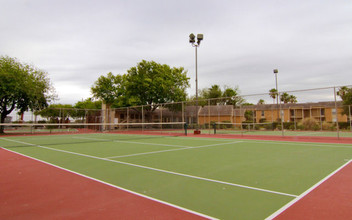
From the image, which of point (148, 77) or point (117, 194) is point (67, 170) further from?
point (148, 77)

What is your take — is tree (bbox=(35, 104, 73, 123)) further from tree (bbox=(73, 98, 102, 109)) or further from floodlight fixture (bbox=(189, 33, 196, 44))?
tree (bbox=(73, 98, 102, 109))

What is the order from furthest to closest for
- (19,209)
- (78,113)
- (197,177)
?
(78,113) < (197,177) < (19,209)

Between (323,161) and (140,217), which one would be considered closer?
(140,217)

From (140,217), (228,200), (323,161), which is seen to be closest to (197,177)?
(228,200)

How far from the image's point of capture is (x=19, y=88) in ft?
78.5

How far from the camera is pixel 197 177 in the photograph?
4.69m

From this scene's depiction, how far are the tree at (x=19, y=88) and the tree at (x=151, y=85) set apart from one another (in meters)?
12.5

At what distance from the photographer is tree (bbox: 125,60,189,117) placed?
3653 cm

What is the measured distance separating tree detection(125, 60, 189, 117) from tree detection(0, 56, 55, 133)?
12.5 metres

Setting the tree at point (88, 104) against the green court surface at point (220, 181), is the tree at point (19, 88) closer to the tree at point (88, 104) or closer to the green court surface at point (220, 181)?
the green court surface at point (220, 181)

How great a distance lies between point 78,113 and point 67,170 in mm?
27997

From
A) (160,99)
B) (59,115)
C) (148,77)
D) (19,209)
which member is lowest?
(19,209)

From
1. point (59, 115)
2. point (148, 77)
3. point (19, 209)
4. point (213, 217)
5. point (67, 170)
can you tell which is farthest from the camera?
point (148, 77)

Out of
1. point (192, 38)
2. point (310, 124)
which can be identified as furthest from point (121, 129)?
point (310, 124)
